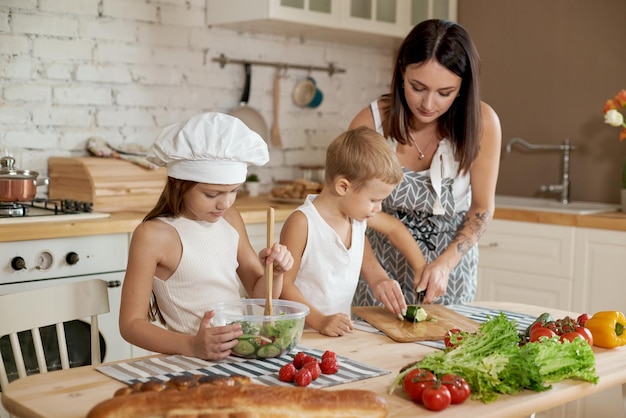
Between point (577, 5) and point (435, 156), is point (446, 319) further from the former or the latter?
point (577, 5)

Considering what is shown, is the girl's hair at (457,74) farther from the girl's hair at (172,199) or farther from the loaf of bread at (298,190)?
the loaf of bread at (298,190)

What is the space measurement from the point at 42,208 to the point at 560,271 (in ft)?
7.38

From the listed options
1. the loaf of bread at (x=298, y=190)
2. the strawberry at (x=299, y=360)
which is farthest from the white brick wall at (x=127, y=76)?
the strawberry at (x=299, y=360)

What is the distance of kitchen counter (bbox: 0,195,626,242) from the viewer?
2713 millimetres

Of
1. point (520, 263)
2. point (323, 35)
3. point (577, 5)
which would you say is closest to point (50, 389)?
point (520, 263)

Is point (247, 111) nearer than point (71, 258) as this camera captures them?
No

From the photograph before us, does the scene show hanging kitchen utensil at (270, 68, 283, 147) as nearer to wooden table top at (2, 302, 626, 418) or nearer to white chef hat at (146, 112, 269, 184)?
white chef hat at (146, 112, 269, 184)

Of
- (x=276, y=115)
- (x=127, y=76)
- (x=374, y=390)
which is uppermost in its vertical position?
(x=127, y=76)

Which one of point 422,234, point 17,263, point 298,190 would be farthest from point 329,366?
point 298,190

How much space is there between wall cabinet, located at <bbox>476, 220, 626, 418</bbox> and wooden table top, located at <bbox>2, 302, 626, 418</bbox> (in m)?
1.74

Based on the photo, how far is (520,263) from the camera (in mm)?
3850

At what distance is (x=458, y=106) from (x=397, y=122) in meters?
0.19

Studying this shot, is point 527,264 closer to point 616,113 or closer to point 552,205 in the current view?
point 552,205

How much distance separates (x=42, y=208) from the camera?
3.10 m
